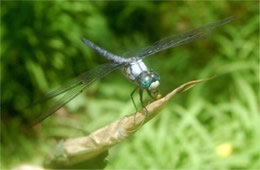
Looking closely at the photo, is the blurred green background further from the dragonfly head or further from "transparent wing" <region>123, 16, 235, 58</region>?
the dragonfly head

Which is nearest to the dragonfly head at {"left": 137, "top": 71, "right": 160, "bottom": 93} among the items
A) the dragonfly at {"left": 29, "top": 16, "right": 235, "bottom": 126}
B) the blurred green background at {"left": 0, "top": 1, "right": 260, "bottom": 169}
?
the dragonfly at {"left": 29, "top": 16, "right": 235, "bottom": 126}

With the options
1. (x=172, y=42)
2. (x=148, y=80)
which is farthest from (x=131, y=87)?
(x=148, y=80)

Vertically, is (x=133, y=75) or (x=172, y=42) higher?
(x=172, y=42)

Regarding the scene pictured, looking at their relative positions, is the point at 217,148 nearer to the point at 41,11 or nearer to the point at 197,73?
the point at 197,73

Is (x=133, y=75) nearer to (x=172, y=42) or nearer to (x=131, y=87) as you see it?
(x=172, y=42)

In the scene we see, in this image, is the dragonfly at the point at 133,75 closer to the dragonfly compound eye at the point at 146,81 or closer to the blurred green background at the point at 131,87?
the dragonfly compound eye at the point at 146,81

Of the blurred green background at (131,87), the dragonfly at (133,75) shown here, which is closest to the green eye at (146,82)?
the dragonfly at (133,75)
